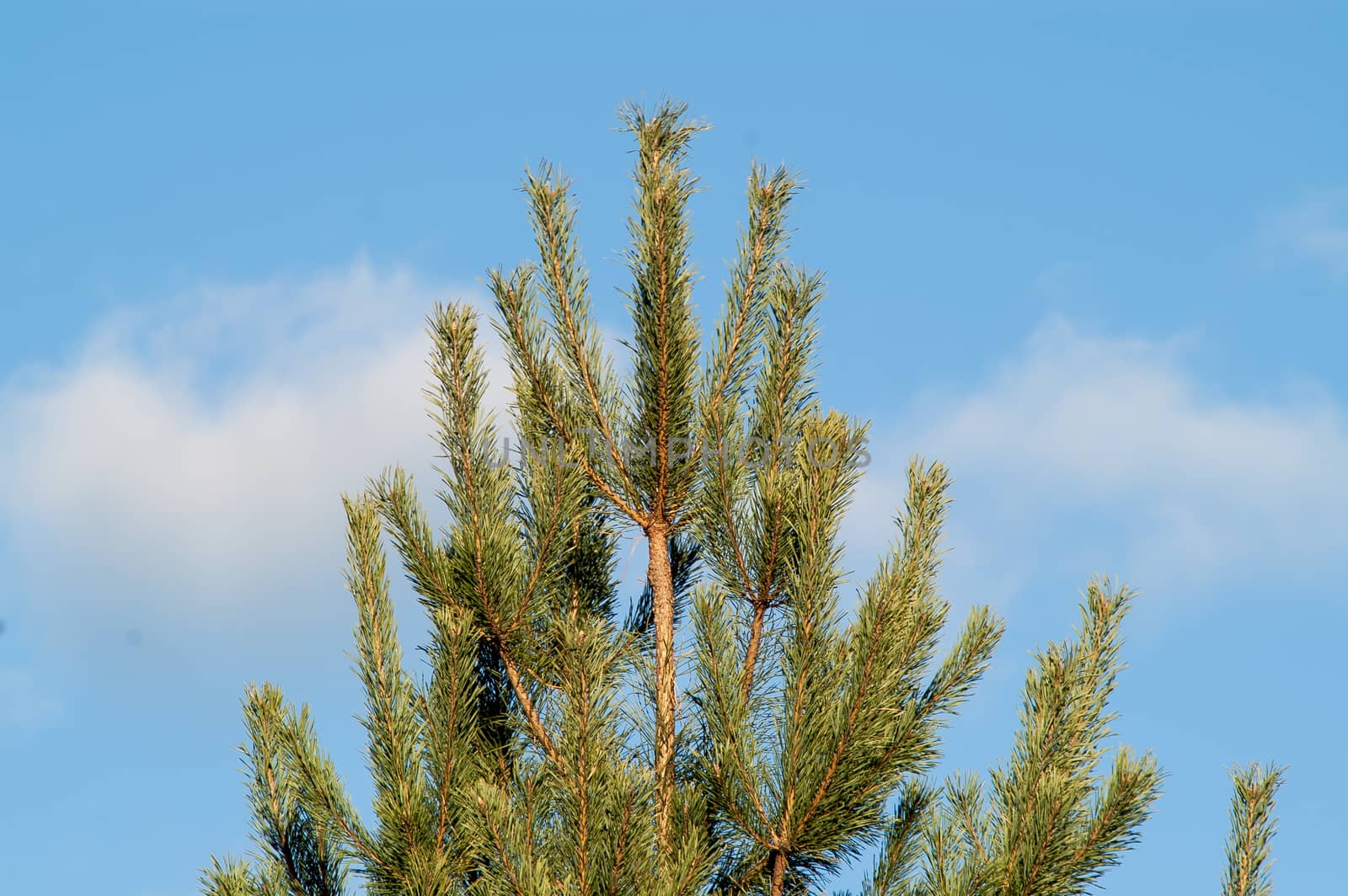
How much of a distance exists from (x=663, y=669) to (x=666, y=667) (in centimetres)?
2

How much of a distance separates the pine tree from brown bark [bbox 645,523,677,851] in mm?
11

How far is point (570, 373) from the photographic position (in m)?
6.04

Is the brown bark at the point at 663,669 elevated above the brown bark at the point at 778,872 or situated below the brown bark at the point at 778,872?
above

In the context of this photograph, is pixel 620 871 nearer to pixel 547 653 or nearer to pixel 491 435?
pixel 547 653

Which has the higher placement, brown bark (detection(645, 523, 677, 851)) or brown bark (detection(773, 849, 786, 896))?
brown bark (detection(645, 523, 677, 851))

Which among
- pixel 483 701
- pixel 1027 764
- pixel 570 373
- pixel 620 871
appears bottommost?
pixel 620 871

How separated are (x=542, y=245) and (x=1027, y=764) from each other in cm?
314

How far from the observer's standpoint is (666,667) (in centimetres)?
558

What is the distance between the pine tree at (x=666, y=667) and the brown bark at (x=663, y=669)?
0.01 m

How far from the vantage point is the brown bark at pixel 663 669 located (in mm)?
5160

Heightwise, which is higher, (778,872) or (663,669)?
(663,669)

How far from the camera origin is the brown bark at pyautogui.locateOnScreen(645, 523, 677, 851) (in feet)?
16.9

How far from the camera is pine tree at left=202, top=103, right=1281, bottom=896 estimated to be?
4906 mm

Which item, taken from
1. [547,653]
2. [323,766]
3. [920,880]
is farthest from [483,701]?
[920,880]
